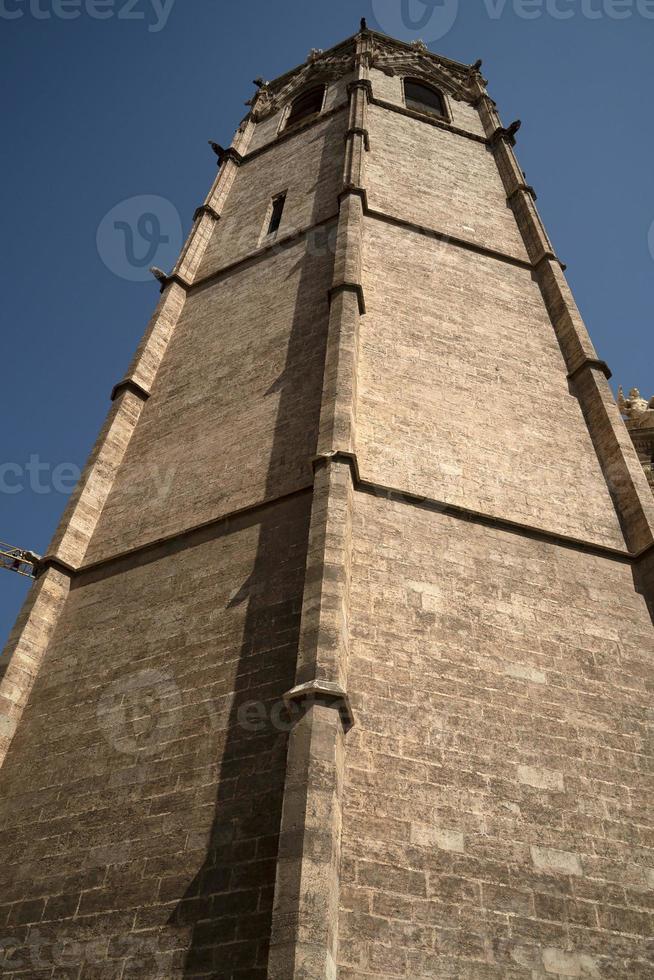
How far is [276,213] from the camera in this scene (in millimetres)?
17516

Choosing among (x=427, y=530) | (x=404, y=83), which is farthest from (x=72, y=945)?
(x=404, y=83)

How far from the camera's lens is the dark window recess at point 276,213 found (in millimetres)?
16875

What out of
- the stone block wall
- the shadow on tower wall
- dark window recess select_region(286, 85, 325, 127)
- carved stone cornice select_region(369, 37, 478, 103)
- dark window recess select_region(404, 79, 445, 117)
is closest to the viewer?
the shadow on tower wall

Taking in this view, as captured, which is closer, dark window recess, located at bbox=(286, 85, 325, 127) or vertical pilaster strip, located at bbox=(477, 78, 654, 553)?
vertical pilaster strip, located at bbox=(477, 78, 654, 553)

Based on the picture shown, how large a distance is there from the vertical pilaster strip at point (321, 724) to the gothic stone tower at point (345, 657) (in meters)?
0.03

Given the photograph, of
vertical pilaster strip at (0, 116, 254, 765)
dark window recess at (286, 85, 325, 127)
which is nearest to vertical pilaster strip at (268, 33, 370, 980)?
vertical pilaster strip at (0, 116, 254, 765)

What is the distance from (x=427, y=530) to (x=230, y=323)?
Result: 6425 mm

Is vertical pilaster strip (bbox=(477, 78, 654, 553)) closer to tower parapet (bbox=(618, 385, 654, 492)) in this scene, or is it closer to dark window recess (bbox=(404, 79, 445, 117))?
tower parapet (bbox=(618, 385, 654, 492))

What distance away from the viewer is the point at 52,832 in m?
7.75

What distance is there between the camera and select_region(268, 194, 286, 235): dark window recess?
16.9 meters

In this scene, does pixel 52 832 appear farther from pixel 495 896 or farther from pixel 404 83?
pixel 404 83

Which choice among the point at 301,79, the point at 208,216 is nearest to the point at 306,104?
the point at 301,79

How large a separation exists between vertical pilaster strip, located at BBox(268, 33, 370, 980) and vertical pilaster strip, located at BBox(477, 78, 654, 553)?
390cm

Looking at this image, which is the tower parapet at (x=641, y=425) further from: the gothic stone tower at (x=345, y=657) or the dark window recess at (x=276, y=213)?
the dark window recess at (x=276, y=213)
